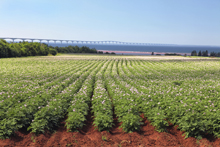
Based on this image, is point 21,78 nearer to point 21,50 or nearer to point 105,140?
point 105,140

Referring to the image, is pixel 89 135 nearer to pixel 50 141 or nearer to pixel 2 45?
pixel 50 141

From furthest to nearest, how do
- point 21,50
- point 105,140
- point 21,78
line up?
point 21,50
point 21,78
point 105,140

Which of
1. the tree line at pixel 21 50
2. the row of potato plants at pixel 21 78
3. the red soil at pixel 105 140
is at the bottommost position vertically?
the red soil at pixel 105 140

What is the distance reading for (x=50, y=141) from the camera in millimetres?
7254

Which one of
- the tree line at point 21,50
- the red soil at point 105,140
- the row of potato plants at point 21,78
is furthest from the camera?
the tree line at point 21,50

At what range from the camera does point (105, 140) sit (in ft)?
24.5

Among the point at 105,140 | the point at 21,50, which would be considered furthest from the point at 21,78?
the point at 21,50

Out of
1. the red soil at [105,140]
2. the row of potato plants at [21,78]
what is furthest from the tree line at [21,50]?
the red soil at [105,140]

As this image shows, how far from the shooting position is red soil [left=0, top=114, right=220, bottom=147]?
700cm

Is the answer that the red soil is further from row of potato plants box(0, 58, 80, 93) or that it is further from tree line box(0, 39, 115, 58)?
tree line box(0, 39, 115, 58)

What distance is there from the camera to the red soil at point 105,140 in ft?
23.0

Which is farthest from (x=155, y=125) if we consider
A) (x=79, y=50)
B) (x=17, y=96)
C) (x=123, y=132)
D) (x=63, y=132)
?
(x=79, y=50)

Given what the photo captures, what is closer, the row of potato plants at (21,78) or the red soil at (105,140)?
the red soil at (105,140)

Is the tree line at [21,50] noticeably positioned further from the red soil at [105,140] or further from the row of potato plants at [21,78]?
the red soil at [105,140]
